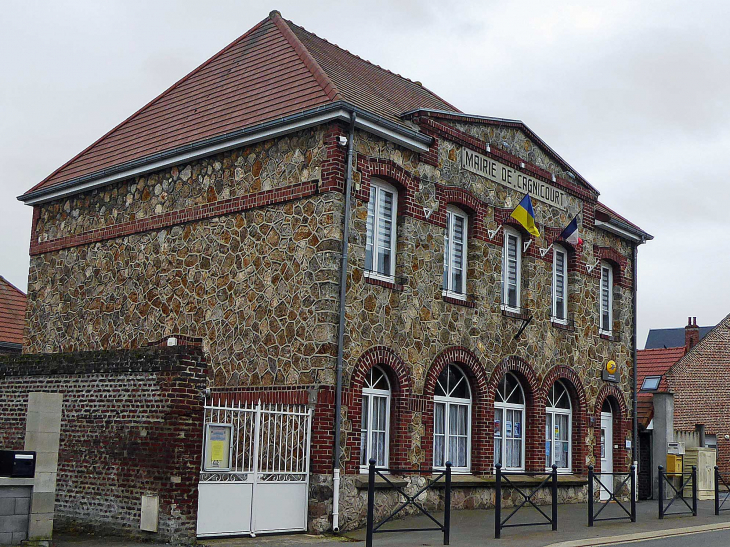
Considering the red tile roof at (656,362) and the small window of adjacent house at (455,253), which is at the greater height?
the small window of adjacent house at (455,253)

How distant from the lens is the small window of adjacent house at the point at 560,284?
71.1 ft

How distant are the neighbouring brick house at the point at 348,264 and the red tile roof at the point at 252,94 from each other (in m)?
0.07

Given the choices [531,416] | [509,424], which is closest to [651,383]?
[531,416]

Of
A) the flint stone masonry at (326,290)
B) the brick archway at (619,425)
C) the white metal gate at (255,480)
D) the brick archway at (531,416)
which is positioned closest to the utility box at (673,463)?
the brick archway at (619,425)

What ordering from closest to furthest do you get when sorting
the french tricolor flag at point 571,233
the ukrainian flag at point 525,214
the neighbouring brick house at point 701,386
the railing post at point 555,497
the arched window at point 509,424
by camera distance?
the railing post at point 555,497 → the ukrainian flag at point 525,214 → the arched window at point 509,424 → the french tricolor flag at point 571,233 → the neighbouring brick house at point 701,386

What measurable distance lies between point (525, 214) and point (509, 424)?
178 inches

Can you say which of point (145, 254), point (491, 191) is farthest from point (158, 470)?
point (491, 191)

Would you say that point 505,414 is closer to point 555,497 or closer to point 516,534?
point 555,497

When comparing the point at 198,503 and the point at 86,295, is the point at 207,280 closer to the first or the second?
the point at 86,295

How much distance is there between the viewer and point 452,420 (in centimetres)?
1819

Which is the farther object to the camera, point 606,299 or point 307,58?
point 606,299

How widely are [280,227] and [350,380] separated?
121 inches

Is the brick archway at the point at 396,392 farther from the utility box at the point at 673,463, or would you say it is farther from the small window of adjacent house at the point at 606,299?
the utility box at the point at 673,463

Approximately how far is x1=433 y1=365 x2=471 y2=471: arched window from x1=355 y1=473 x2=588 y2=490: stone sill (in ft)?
1.29
